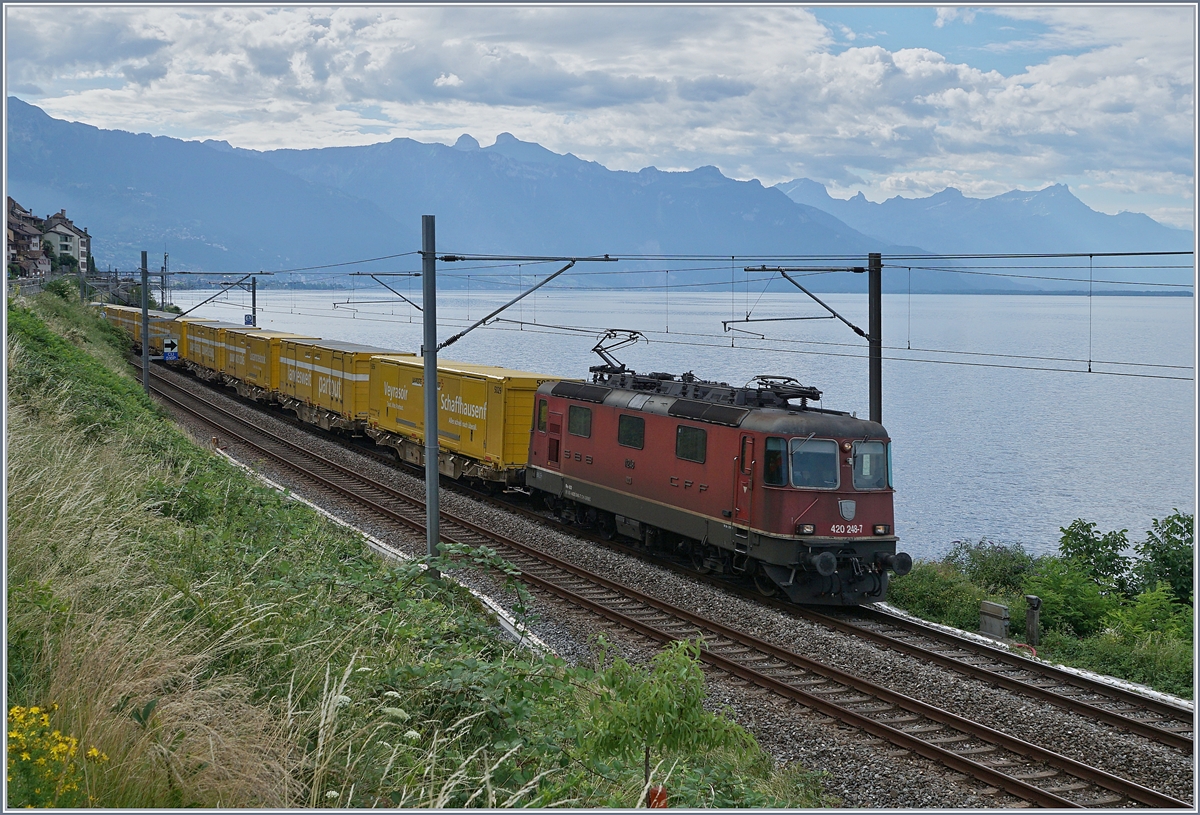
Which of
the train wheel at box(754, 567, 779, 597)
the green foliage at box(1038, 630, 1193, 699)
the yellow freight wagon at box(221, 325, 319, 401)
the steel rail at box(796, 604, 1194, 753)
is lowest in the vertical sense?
the green foliage at box(1038, 630, 1193, 699)

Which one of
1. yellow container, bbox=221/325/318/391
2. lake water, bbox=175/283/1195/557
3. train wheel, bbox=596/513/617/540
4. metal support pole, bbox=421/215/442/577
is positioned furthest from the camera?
yellow container, bbox=221/325/318/391

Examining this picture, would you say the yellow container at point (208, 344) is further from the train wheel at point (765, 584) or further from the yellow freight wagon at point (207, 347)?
the train wheel at point (765, 584)

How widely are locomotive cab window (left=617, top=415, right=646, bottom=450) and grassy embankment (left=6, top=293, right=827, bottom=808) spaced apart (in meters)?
8.38

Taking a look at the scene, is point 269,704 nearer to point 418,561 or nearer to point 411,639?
point 411,639

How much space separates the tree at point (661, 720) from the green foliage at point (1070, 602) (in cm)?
1145

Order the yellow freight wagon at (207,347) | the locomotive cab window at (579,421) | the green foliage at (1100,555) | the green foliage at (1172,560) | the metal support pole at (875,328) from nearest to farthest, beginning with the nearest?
1. the metal support pole at (875,328)
2. the green foliage at (1172,560)
3. the green foliage at (1100,555)
4. the locomotive cab window at (579,421)
5. the yellow freight wagon at (207,347)

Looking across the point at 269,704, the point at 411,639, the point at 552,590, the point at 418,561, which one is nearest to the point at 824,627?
the point at 552,590

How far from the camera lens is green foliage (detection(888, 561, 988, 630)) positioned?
1678 centimetres

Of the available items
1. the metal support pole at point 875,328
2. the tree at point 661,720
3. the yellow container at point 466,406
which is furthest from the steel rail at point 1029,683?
the yellow container at point 466,406

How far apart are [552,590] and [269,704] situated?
10571 mm

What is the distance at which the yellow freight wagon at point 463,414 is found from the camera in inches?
952

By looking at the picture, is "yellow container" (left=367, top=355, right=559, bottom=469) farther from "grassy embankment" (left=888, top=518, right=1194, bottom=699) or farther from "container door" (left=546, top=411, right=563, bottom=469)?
"grassy embankment" (left=888, top=518, right=1194, bottom=699)

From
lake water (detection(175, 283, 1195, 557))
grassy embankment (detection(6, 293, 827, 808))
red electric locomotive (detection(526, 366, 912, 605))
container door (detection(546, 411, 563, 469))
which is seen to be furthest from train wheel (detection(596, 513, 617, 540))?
grassy embankment (detection(6, 293, 827, 808))

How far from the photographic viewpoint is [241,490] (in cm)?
1600
